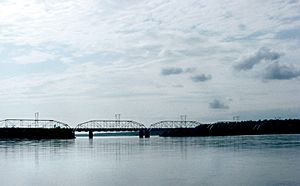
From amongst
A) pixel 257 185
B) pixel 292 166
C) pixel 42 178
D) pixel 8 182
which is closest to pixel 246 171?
pixel 292 166

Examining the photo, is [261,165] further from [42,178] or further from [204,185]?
[42,178]

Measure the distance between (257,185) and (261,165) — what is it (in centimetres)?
1427

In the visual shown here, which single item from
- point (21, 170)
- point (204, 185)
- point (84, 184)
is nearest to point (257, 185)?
point (204, 185)

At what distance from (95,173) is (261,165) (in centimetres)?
1545

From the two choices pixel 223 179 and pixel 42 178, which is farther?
pixel 42 178

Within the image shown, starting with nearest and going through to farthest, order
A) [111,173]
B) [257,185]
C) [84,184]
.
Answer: [257,185]
[84,184]
[111,173]

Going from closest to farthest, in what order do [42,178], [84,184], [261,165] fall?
[84,184]
[42,178]
[261,165]

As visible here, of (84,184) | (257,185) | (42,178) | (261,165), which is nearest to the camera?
(257,185)

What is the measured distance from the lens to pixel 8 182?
35781 millimetres

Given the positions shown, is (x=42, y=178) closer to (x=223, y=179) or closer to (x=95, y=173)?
(x=95, y=173)

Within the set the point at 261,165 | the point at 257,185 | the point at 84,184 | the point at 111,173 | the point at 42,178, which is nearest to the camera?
the point at 257,185

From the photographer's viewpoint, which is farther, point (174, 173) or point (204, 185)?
point (174, 173)

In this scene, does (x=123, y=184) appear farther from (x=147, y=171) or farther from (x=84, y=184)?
(x=147, y=171)

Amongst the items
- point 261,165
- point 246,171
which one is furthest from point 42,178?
point 261,165
